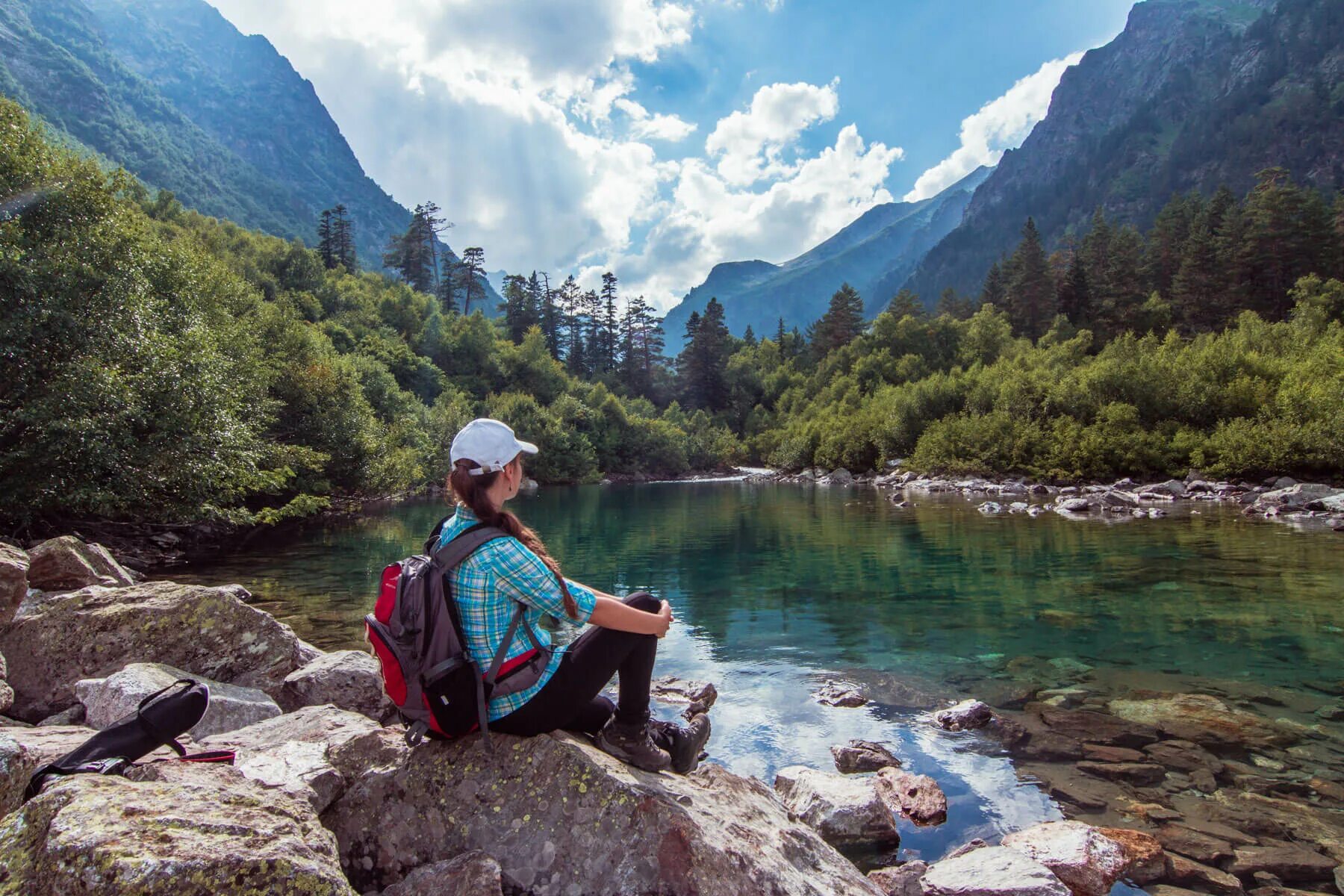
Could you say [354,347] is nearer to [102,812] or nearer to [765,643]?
[765,643]

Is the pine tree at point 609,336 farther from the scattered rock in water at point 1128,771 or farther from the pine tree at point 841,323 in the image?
the scattered rock in water at point 1128,771

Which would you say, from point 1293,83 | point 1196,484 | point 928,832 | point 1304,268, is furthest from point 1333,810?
point 1293,83

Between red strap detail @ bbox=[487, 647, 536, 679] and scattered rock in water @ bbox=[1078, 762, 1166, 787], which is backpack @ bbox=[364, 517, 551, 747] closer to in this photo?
red strap detail @ bbox=[487, 647, 536, 679]

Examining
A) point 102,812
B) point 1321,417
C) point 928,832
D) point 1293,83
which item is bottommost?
point 928,832

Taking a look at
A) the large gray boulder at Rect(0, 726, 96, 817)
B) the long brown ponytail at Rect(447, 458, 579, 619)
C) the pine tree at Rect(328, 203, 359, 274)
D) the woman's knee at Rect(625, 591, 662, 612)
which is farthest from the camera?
the pine tree at Rect(328, 203, 359, 274)

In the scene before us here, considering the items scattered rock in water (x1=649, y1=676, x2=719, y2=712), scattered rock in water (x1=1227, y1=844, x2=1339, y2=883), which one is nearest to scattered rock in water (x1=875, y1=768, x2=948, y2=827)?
scattered rock in water (x1=1227, y1=844, x2=1339, y2=883)

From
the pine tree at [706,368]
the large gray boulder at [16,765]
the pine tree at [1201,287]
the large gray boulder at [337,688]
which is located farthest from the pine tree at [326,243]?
the large gray boulder at [16,765]

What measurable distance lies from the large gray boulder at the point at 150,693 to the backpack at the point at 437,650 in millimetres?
2359

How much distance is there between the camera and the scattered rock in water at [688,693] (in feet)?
31.3

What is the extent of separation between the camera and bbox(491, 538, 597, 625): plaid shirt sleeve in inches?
149

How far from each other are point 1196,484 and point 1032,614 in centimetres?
2950

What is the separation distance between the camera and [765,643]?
1281 cm

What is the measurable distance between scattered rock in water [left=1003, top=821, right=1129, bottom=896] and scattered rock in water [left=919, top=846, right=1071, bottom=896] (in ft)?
0.80

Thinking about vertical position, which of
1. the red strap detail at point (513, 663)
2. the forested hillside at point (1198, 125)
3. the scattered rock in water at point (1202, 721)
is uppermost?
the forested hillside at point (1198, 125)
